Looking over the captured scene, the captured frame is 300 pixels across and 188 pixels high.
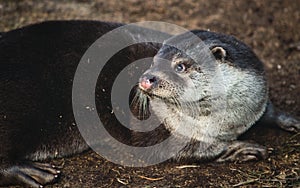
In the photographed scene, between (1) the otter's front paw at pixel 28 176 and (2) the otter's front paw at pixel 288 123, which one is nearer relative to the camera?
(1) the otter's front paw at pixel 28 176

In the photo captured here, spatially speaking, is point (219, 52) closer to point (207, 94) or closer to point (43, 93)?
point (207, 94)

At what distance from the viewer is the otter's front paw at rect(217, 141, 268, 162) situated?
394 centimetres

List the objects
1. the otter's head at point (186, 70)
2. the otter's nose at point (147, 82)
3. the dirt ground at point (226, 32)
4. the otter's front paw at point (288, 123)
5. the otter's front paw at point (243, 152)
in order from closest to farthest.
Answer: the otter's nose at point (147, 82) → the otter's head at point (186, 70) → the dirt ground at point (226, 32) → the otter's front paw at point (243, 152) → the otter's front paw at point (288, 123)

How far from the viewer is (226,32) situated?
18.8ft

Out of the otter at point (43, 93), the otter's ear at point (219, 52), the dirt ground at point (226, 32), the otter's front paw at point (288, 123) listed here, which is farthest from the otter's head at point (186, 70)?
the otter's front paw at point (288, 123)

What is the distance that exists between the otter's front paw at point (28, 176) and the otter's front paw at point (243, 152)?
111 centimetres

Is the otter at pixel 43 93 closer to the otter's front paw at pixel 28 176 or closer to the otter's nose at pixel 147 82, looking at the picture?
the otter's front paw at pixel 28 176

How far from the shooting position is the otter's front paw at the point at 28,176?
12.3 ft

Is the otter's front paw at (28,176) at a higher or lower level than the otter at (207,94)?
lower

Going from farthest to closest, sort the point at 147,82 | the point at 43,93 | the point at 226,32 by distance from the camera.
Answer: the point at 226,32 < the point at 43,93 < the point at 147,82

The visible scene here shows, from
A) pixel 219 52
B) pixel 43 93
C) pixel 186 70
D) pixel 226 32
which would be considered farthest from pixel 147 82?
pixel 226 32

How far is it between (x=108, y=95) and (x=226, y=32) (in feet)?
6.70

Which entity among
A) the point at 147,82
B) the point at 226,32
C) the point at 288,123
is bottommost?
the point at 288,123

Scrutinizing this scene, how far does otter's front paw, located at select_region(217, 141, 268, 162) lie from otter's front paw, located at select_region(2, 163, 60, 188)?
3.63 ft
